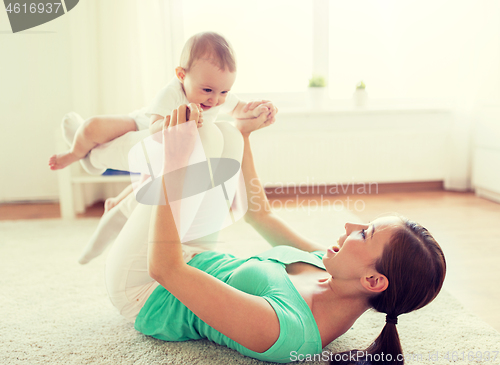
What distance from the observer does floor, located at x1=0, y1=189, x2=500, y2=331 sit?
1.51 meters

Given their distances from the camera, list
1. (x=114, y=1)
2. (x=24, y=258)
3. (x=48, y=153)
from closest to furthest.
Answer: (x=24, y=258) < (x=114, y=1) < (x=48, y=153)

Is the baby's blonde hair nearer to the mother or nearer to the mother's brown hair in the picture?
the mother

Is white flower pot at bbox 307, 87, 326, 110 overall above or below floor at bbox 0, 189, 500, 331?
above

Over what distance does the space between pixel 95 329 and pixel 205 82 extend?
0.79 metres

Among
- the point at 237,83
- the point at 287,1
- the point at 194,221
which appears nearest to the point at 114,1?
the point at 237,83

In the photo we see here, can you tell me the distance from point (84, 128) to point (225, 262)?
0.60 m

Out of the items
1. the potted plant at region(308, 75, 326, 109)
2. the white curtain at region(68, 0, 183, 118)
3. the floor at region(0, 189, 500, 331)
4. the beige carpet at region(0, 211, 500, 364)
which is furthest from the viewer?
the potted plant at region(308, 75, 326, 109)

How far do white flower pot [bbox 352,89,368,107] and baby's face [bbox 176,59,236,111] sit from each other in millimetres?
2178

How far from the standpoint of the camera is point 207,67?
1.15 meters

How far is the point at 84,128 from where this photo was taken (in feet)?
4.17

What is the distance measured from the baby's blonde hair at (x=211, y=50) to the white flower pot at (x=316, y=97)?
2018 mm

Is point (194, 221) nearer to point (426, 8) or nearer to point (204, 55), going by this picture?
point (204, 55)

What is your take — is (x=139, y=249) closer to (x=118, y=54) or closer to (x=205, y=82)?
(x=205, y=82)

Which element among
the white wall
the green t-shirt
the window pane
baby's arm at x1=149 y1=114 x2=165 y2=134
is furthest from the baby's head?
the window pane
